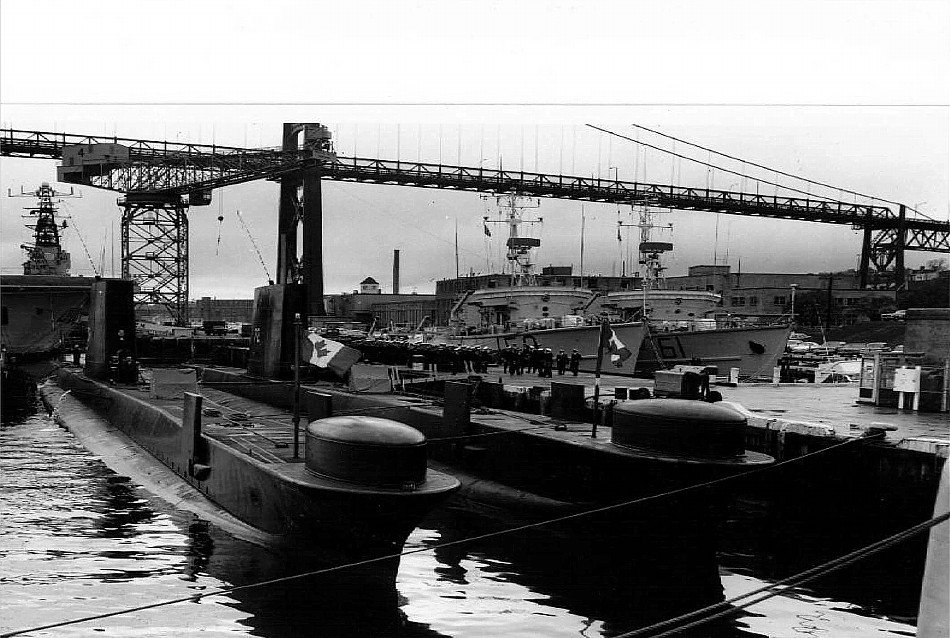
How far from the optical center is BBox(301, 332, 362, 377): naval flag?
15.1m

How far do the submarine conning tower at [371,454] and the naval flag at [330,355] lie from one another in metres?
3.05

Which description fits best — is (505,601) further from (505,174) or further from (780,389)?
(505,174)

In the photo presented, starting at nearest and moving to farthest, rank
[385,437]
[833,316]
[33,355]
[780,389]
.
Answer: [385,437] → [780,389] → [33,355] → [833,316]

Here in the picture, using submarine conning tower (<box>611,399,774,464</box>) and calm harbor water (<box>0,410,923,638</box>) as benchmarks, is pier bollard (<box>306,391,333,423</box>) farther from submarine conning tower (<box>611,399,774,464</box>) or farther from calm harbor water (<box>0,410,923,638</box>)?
submarine conning tower (<box>611,399,774,464</box>)

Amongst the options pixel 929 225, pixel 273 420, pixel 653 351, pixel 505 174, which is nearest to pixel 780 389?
pixel 653 351

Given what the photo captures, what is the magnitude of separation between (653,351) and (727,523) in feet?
91.2

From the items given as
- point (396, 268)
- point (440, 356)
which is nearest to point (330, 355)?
point (440, 356)

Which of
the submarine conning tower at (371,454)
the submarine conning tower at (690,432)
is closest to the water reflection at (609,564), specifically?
the submarine conning tower at (690,432)

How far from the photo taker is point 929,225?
96.2 metres

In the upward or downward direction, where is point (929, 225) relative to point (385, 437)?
upward

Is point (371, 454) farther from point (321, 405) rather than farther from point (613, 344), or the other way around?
point (613, 344)

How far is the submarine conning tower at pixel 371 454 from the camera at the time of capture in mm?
11469

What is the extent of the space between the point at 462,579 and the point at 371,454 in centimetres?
331

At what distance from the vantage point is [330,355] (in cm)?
1517
